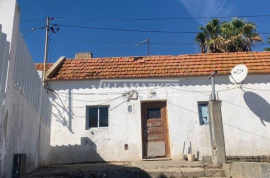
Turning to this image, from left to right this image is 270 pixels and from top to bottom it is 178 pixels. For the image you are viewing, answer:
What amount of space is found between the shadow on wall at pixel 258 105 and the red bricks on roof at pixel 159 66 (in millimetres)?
1082

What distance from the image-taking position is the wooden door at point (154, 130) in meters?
12.1

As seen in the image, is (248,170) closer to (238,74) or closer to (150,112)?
(238,74)

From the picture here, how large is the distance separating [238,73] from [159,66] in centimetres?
356

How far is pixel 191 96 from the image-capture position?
12492 mm

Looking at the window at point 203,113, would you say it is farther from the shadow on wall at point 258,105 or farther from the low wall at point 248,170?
the low wall at point 248,170

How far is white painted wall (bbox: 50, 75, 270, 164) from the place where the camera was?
11875mm

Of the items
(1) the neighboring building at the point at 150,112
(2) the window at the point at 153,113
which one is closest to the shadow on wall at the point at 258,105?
(1) the neighboring building at the point at 150,112

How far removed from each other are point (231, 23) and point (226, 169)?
55.0 ft

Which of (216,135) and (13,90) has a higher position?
(13,90)

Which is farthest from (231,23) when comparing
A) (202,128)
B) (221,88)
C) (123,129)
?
(123,129)

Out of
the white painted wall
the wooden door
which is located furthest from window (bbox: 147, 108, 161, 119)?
the white painted wall

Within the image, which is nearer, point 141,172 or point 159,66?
point 141,172

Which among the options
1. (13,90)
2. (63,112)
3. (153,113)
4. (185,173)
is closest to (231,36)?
(153,113)

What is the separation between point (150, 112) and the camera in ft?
41.1
